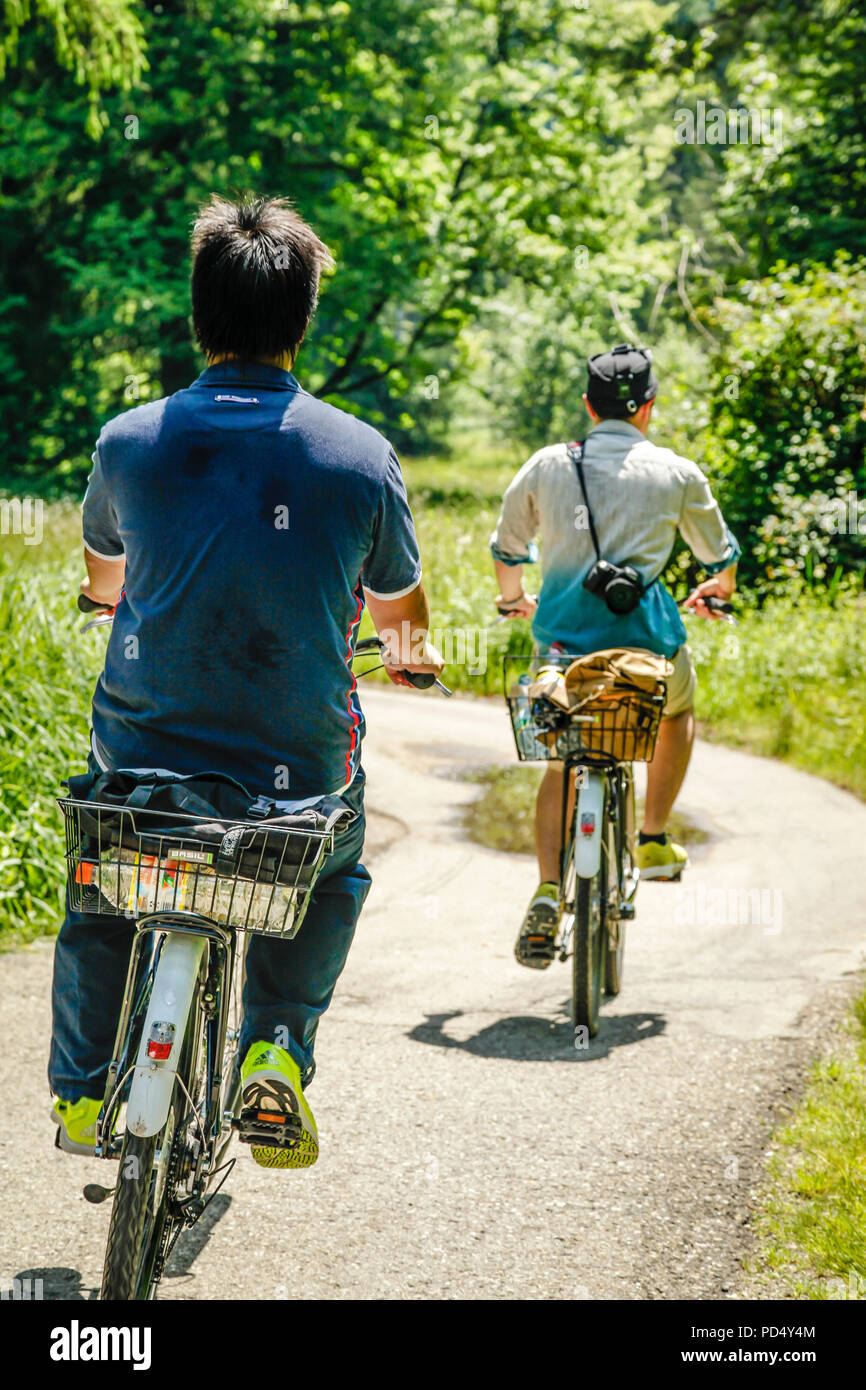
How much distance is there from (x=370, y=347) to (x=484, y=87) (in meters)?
4.83

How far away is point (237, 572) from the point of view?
2.49m

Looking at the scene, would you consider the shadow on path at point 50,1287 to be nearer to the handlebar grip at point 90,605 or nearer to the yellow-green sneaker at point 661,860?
the handlebar grip at point 90,605

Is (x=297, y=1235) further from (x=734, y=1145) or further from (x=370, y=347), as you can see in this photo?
(x=370, y=347)

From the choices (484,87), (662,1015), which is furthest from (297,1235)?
(484,87)

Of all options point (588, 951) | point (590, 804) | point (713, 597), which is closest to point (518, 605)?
point (713, 597)

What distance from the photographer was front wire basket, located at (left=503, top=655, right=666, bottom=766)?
14.7ft

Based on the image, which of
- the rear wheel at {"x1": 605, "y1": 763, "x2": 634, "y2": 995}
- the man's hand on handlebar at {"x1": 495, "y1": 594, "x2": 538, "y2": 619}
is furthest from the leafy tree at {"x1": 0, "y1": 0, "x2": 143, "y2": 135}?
the rear wheel at {"x1": 605, "y1": 763, "x2": 634, "y2": 995}

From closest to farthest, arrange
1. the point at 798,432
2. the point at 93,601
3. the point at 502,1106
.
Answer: the point at 93,601 → the point at 502,1106 → the point at 798,432

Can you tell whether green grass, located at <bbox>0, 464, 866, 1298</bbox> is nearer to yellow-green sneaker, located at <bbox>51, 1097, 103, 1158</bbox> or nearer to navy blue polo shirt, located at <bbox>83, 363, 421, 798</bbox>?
yellow-green sneaker, located at <bbox>51, 1097, 103, 1158</bbox>

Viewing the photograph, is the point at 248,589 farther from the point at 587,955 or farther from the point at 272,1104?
the point at 587,955

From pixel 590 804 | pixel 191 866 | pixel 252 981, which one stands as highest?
pixel 191 866

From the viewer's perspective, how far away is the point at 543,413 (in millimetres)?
37812

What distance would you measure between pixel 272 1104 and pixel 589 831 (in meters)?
2.01

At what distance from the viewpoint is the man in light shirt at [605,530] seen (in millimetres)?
4734
